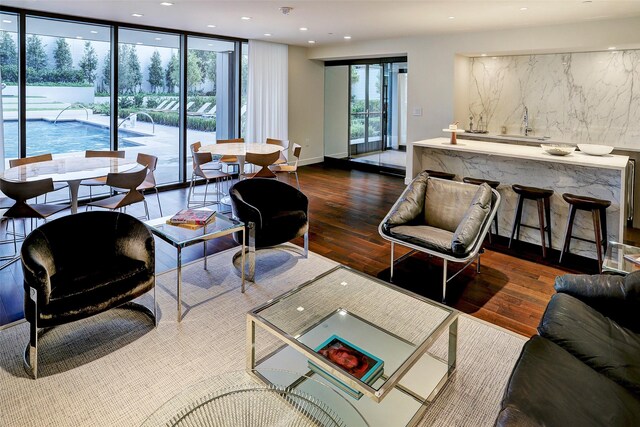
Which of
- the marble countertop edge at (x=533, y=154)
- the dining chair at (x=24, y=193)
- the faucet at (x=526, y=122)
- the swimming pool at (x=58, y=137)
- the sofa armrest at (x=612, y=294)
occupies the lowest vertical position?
the sofa armrest at (x=612, y=294)

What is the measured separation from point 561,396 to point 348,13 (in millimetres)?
4846

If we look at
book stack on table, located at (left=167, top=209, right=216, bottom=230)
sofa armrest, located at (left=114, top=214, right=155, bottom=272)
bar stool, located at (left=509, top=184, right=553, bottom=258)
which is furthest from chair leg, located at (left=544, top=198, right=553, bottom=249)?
sofa armrest, located at (left=114, top=214, right=155, bottom=272)

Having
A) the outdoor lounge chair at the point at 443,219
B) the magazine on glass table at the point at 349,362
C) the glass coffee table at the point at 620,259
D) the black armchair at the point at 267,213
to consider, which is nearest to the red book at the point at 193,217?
the black armchair at the point at 267,213

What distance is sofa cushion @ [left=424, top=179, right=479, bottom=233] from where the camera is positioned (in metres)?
3.85

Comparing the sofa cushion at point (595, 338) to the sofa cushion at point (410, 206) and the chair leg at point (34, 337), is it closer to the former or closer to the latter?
the sofa cushion at point (410, 206)

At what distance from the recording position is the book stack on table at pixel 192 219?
3432mm

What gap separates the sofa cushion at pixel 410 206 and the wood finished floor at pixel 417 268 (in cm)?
51

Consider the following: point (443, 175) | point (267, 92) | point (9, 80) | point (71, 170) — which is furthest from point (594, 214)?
point (9, 80)

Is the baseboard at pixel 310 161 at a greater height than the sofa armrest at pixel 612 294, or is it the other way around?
the baseboard at pixel 310 161

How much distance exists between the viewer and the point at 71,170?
4.27 metres

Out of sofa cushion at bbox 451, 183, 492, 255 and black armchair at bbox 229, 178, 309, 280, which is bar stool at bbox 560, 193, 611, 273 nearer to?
sofa cushion at bbox 451, 183, 492, 255

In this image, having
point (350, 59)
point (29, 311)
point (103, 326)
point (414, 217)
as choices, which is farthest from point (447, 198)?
point (350, 59)

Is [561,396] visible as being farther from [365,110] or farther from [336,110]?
[336,110]

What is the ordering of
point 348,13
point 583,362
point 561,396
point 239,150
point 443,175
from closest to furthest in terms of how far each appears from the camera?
point 561,396 → point 583,362 → point 443,175 → point 348,13 → point 239,150
